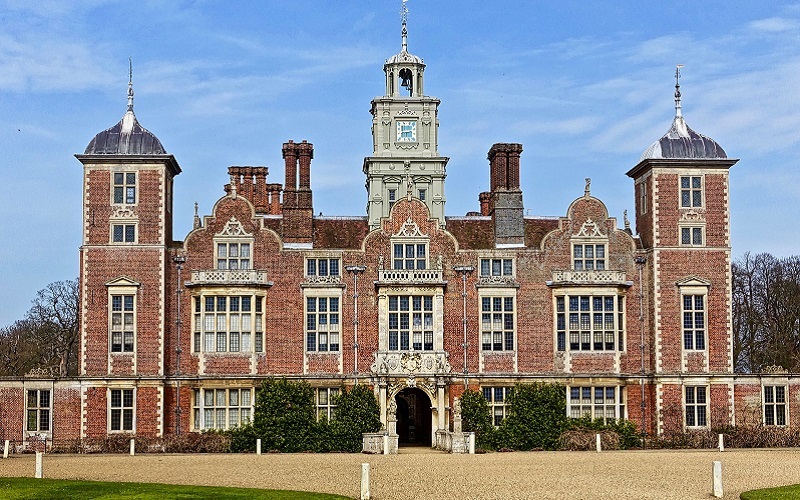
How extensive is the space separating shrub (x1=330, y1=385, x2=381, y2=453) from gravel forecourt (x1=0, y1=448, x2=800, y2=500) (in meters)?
3.02

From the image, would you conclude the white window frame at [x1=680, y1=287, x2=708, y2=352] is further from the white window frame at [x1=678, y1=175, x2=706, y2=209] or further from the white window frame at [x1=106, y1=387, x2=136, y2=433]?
the white window frame at [x1=106, y1=387, x2=136, y2=433]

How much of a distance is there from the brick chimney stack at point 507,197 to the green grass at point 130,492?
778 inches

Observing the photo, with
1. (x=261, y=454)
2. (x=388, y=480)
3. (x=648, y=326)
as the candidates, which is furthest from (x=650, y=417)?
(x=388, y=480)

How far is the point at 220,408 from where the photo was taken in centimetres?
4075

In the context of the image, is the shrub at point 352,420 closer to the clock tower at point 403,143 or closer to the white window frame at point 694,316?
the white window frame at point 694,316

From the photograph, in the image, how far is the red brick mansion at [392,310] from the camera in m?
40.7

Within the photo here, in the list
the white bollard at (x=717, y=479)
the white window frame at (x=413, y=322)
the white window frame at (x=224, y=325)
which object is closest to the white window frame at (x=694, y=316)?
the white window frame at (x=413, y=322)

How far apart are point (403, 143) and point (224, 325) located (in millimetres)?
19779

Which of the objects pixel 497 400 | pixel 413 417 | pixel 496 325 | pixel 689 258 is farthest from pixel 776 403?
pixel 413 417

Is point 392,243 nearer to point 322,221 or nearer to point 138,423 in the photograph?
point 322,221

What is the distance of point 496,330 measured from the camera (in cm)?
4175

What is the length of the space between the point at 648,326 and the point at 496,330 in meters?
5.33

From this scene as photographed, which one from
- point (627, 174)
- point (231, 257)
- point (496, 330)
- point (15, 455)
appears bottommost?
point (15, 455)

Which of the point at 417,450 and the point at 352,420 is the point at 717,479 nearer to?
the point at 417,450
